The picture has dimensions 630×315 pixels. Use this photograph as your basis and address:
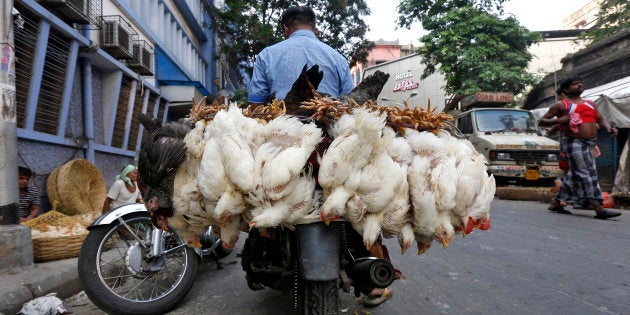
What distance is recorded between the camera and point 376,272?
1691 millimetres

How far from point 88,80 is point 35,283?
18.6 feet

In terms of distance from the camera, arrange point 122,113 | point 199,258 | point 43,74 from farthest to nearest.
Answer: point 122,113
point 43,74
point 199,258

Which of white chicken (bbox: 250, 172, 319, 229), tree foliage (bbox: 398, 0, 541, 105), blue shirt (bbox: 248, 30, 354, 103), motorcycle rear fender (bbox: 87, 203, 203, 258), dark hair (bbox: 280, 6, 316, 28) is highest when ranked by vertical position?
tree foliage (bbox: 398, 0, 541, 105)

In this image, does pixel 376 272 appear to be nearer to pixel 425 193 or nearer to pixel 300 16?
pixel 425 193

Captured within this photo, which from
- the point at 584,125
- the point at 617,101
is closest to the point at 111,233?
the point at 584,125

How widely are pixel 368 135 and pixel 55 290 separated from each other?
2.94 meters

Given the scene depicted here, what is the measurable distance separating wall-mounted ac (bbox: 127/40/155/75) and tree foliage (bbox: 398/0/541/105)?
12982 millimetres

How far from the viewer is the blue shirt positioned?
242cm

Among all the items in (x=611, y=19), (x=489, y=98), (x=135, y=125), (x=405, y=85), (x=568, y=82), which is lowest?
(x=135, y=125)

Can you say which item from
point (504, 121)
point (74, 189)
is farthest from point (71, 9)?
point (504, 121)

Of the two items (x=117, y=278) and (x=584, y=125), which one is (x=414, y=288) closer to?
(x=117, y=278)

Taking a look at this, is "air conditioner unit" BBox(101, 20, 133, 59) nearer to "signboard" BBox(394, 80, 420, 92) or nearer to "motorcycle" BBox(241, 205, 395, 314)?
"motorcycle" BBox(241, 205, 395, 314)

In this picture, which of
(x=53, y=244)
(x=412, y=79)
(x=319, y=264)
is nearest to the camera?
(x=319, y=264)

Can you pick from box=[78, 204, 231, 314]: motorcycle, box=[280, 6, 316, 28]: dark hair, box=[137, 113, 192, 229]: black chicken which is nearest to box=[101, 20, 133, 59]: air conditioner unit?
box=[78, 204, 231, 314]: motorcycle
